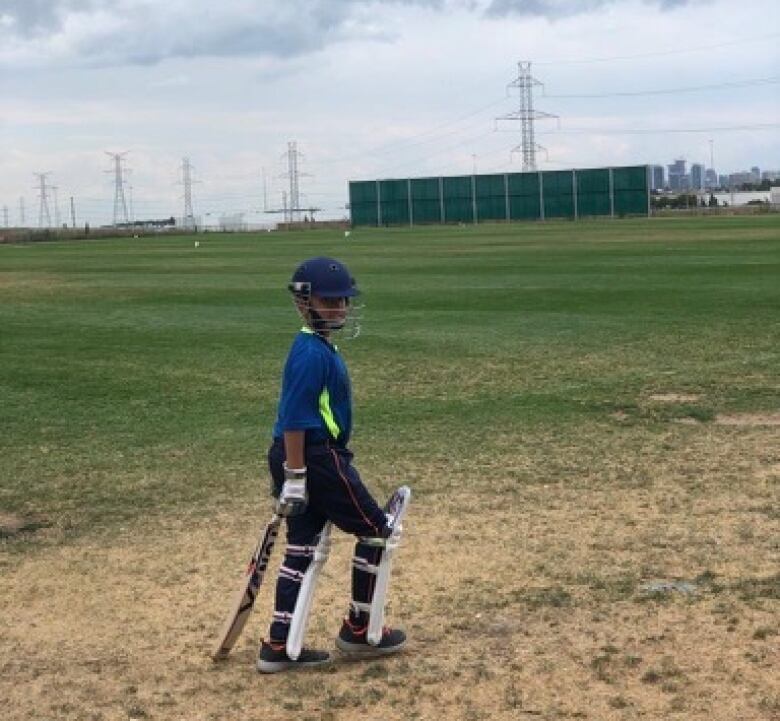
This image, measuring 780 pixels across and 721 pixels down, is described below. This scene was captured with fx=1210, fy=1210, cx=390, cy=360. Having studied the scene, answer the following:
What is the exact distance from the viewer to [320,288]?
5.33 metres

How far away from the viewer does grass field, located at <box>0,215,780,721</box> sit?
17.1 ft

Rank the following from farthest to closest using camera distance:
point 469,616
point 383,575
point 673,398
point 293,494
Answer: point 673,398 → point 469,616 → point 383,575 → point 293,494

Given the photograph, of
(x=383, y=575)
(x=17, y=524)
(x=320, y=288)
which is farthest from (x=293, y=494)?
(x=17, y=524)

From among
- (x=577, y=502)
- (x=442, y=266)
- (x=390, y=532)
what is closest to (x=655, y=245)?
(x=442, y=266)

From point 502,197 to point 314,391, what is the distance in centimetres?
10318

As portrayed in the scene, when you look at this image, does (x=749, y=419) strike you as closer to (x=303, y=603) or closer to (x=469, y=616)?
(x=469, y=616)

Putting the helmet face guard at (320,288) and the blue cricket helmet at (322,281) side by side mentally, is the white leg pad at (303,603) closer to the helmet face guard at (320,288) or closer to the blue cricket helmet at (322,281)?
the helmet face guard at (320,288)

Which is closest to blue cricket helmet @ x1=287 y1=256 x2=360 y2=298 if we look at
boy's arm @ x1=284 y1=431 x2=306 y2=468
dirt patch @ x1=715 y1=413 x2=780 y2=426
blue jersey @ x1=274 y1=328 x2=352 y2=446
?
blue jersey @ x1=274 y1=328 x2=352 y2=446

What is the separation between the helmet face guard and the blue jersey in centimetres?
7

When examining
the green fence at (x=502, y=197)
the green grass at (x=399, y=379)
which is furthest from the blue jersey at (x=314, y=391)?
the green fence at (x=502, y=197)

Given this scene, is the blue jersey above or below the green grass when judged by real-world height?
above

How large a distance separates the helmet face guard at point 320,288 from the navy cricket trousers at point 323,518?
1.78ft

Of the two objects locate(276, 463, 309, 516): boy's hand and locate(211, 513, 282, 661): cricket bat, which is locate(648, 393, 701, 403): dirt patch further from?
locate(276, 463, 309, 516): boy's hand

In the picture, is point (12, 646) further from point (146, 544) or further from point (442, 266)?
point (442, 266)
